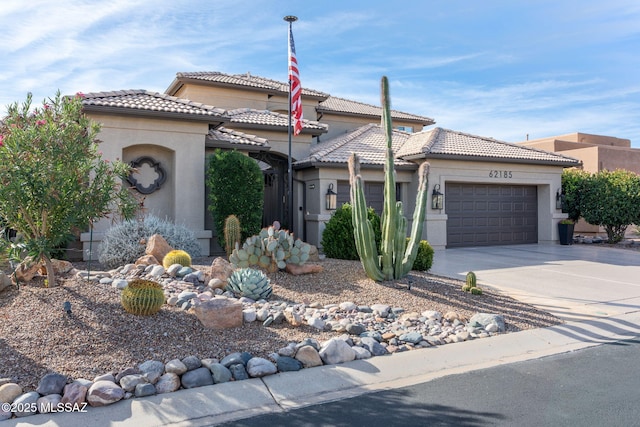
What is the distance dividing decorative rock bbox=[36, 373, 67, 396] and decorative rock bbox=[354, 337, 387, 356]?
3326 millimetres

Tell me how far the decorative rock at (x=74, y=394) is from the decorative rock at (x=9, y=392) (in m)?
0.40

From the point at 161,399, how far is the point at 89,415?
2.05 ft

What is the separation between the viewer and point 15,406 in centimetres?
429

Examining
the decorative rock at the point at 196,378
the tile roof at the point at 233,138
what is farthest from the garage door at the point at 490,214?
the decorative rock at the point at 196,378

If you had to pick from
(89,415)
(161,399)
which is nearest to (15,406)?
(89,415)

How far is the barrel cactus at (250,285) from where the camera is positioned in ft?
25.8

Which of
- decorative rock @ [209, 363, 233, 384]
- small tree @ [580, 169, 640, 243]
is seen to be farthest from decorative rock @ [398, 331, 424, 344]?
small tree @ [580, 169, 640, 243]

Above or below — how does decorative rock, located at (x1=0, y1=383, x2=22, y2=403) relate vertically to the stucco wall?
below

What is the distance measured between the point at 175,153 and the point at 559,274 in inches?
422

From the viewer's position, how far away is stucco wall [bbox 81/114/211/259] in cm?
1326

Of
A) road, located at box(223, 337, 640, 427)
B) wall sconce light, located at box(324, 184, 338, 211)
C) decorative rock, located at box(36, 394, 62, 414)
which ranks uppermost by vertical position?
wall sconce light, located at box(324, 184, 338, 211)

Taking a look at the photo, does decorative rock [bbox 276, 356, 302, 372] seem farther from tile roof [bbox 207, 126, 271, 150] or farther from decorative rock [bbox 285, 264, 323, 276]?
tile roof [bbox 207, 126, 271, 150]

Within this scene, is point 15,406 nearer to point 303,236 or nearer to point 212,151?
point 212,151

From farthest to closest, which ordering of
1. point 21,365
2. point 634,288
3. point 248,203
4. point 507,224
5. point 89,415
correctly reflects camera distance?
point 507,224, point 248,203, point 634,288, point 21,365, point 89,415
